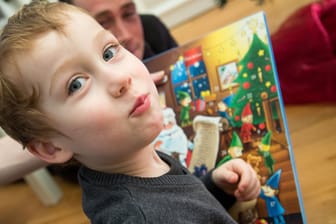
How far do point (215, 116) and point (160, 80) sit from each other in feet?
0.51

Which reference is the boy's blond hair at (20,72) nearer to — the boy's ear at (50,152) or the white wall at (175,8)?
the boy's ear at (50,152)

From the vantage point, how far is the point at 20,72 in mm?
415

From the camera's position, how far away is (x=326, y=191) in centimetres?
78

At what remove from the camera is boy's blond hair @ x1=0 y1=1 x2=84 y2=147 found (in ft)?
1.37

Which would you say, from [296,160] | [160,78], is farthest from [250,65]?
[296,160]

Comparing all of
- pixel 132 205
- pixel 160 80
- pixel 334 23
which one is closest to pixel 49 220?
pixel 160 80

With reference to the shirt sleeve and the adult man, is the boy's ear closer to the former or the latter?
the shirt sleeve

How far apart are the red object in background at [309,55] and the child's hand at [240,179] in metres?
0.51

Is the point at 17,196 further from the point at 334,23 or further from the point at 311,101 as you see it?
the point at 334,23

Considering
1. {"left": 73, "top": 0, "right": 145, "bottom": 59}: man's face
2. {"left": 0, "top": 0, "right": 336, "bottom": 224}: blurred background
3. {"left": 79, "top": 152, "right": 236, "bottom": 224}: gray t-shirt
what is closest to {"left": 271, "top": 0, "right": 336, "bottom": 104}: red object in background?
{"left": 0, "top": 0, "right": 336, "bottom": 224}: blurred background

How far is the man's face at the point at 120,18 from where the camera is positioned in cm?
84

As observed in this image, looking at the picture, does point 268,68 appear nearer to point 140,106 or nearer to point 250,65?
point 250,65

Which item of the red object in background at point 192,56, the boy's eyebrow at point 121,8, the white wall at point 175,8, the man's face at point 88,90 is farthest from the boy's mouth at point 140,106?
the white wall at point 175,8

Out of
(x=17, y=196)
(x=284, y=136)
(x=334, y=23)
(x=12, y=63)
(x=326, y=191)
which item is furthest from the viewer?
(x=17, y=196)
